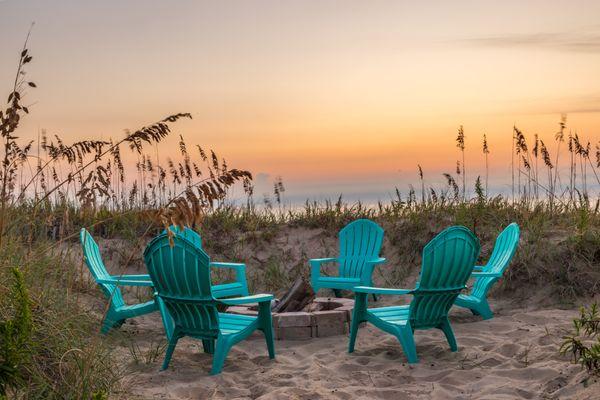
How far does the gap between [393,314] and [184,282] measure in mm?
1817

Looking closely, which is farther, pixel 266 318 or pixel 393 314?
pixel 393 314

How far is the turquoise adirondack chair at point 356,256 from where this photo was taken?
27.4 feet

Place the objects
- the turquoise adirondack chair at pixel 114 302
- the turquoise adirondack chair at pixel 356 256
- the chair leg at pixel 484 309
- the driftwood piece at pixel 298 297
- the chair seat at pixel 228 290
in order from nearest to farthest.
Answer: the turquoise adirondack chair at pixel 114 302 < the driftwood piece at pixel 298 297 < the chair leg at pixel 484 309 < the chair seat at pixel 228 290 < the turquoise adirondack chair at pixel 356 256

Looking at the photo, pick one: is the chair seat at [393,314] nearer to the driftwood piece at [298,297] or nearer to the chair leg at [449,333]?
the chair leg at [449,333]

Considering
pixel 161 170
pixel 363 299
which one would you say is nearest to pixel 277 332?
pixel 363 299

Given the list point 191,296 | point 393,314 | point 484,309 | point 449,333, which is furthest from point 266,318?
point 484,309

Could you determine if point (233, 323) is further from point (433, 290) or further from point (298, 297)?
point (433, 290)

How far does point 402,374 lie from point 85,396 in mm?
2438

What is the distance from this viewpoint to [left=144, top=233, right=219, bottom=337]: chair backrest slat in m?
5.21

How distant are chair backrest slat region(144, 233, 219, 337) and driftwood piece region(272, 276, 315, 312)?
1.52 m

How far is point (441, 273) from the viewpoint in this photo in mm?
5602

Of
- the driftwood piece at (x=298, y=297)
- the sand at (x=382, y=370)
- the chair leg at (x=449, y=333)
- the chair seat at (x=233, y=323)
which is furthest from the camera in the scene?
the driftwood piece at (x=298, y=297)

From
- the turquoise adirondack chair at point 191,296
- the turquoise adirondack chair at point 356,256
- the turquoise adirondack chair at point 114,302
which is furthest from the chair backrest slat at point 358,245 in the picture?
the turquoise adirondack chair at point 191,296

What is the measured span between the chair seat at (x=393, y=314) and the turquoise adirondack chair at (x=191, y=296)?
0.95 m
